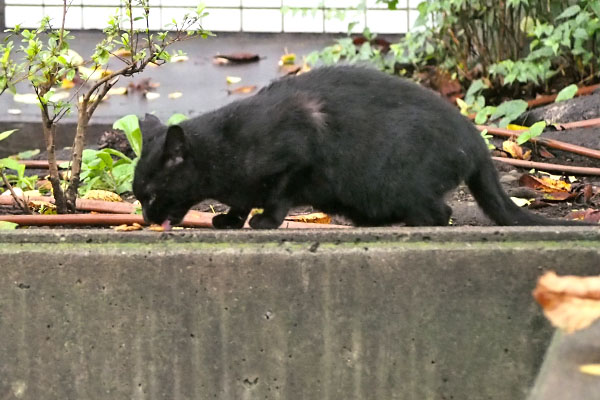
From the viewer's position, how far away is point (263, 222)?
3.34 meters

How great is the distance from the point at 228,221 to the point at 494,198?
0.95 meters

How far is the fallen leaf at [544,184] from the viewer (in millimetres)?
4387

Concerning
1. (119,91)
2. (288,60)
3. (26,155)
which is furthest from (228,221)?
(288,60)

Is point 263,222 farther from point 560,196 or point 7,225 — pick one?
point 560,196

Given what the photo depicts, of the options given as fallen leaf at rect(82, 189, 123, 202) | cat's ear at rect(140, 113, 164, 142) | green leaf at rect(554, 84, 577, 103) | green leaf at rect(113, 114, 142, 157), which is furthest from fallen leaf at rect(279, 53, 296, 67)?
cat's ear at rect(140, 113, 164, 142)

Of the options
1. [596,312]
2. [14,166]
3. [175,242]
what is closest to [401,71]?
[14,166]

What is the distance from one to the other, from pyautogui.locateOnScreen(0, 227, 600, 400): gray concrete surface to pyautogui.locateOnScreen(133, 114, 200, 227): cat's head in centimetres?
49

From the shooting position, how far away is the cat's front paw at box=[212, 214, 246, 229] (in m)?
3.56

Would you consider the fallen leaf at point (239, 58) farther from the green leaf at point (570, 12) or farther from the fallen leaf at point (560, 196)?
the fallen leaf at point (560, 196)

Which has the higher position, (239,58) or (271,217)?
(239,58)

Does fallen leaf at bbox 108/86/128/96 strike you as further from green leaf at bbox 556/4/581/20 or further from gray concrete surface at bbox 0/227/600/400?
gray concrete surface at bbox 0/227/600/400

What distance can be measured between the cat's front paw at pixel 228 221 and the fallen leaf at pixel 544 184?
4.90 ft

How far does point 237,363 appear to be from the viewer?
2.92m

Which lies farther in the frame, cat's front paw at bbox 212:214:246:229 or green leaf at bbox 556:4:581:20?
green leaf at bbox 556:4:581:20
